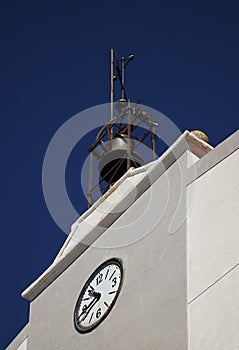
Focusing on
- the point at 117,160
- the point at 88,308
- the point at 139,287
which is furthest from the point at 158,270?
the point at 117,160

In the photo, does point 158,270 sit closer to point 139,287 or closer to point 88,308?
point 139,287

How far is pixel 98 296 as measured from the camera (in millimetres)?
17109

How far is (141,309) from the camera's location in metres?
16.0

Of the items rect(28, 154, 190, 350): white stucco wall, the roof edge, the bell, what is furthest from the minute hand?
the bell

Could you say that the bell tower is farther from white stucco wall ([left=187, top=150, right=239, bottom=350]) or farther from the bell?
the bell

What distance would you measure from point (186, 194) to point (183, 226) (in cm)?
54

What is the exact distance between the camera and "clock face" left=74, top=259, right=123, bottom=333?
16.8 m

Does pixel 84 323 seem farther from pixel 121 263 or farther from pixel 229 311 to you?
pixel 229 311

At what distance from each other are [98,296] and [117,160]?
5069mm

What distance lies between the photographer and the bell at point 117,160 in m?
21.6

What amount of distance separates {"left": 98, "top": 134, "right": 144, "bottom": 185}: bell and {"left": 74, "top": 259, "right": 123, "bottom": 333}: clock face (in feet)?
14.1

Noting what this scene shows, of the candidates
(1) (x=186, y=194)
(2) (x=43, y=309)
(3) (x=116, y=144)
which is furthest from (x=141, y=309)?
(3) (x=116, y=144)

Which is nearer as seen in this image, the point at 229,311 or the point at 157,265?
the point at 229,311

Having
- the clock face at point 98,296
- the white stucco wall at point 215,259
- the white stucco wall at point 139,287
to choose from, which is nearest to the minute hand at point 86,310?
the clock face at point 98,296
